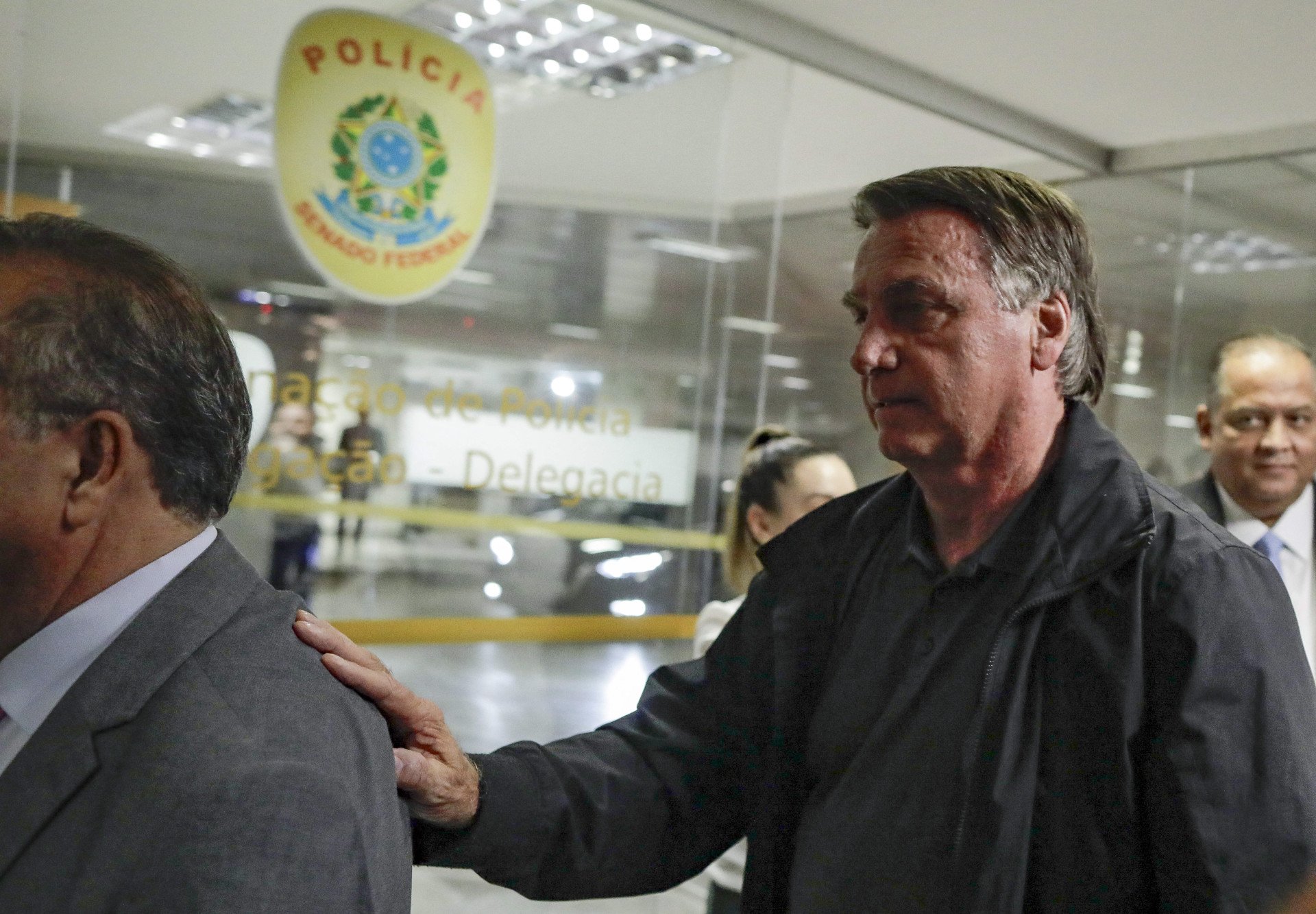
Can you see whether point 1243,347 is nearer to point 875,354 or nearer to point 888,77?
point 875,354

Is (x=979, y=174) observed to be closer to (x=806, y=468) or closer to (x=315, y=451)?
(x=806, y=468)

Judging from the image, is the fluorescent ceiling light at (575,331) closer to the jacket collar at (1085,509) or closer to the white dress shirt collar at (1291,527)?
the white dress shirt collar at (1291,527)

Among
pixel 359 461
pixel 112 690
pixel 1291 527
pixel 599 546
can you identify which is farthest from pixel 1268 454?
pixel 112 690

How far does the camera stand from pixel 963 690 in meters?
1.42

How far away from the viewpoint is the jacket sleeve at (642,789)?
1.57m

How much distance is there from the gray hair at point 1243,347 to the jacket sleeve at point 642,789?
211 cm

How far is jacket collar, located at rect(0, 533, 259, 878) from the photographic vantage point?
3.07ft

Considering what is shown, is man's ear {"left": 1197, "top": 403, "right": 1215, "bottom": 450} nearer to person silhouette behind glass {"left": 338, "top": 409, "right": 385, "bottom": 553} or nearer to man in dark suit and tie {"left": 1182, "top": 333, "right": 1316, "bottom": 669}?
man in dark suit and tie {"left": 1182, "top": 333, "right": 1316, "bottom": 669}

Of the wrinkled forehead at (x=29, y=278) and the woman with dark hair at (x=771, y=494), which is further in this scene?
the woman with dark hair at (x=771, y=494)

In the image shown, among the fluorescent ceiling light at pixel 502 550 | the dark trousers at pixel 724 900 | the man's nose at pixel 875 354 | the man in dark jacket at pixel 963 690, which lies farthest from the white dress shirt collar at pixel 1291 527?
the fluorescent ceiling light at pixel 502 550

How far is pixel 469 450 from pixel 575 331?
2.18 ft

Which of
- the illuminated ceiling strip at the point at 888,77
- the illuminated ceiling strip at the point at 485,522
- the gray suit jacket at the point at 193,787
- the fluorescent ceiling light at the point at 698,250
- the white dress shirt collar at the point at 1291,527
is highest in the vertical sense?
the illuminated ceiling strip at the point at 888,77

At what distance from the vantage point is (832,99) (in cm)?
543

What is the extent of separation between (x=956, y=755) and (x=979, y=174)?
2.43 feet
